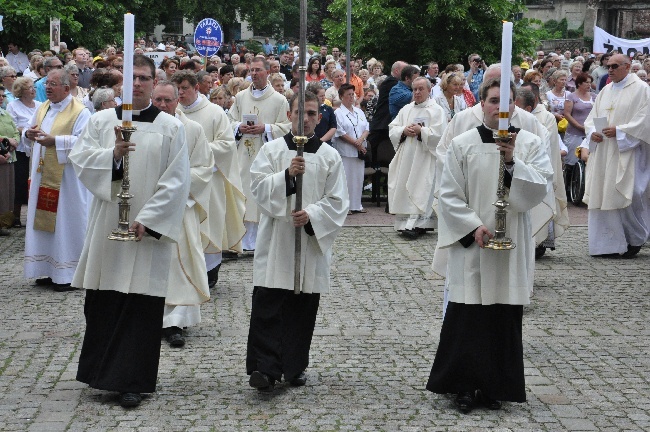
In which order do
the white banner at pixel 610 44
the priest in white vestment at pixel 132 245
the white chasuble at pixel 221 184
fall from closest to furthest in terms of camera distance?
the priest in white vestment at pixel 132 245
the white chasuble at pixel 221 184
the white banner at pixel 610 44

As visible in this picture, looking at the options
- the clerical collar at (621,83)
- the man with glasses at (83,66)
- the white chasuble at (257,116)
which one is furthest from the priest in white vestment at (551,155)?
the man with glasses at (83,66)

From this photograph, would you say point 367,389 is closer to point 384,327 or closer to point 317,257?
point 317,257

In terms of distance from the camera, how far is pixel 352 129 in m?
16.4

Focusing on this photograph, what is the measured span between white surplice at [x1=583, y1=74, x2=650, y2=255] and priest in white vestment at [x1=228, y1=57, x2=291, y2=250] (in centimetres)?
343

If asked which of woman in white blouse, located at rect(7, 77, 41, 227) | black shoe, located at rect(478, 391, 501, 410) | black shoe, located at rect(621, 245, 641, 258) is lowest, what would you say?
black shoe, located at rect(478, 391, 501, 410)

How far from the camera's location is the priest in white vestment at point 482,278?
6824 mm

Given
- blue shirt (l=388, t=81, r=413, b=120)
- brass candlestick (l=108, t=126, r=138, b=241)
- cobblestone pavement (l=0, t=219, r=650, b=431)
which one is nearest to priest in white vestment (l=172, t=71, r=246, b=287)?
cobblestone pavement (l=0, t=219, r=650, b=431)

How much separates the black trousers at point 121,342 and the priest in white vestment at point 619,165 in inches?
283

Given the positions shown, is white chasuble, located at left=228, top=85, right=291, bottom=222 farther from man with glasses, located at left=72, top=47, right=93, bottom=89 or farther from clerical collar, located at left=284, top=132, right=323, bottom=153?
man with glasses, located at left=72, top=47, right=93, bottom=89

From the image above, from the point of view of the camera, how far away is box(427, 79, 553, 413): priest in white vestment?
22.4ft

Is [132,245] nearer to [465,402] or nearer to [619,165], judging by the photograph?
[465,402]

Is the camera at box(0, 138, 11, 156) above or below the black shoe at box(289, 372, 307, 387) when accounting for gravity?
above

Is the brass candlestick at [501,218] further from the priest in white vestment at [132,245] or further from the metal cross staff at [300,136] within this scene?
the priest in white vestment at [132,245]

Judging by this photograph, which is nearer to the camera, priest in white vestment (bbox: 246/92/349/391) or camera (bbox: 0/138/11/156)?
priest in white vestment (bbox: 246/92/349/391)
